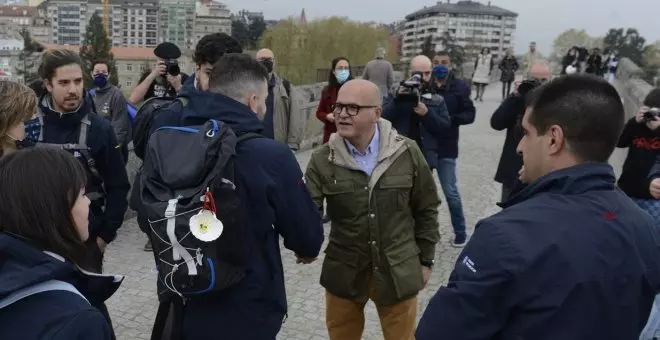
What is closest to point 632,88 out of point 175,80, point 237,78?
point 175,80

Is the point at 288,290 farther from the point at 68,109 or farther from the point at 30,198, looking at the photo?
the point at 30,198

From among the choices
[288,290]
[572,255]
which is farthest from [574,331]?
[288,290]

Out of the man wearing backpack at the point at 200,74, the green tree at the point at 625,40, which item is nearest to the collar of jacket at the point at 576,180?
the man wearing backpack at the point at 200,74

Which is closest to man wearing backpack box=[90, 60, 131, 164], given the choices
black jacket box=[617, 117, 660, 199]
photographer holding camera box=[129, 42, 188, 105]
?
photographer holding camera box=[129, 42, 188, 105]

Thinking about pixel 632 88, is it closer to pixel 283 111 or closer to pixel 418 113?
pixel 418 113

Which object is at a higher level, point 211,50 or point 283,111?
point 211,50

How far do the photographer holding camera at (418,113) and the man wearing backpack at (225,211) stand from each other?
3.08 metres

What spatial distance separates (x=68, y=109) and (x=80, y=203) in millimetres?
2183

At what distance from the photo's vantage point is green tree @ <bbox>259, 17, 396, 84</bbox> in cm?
6600

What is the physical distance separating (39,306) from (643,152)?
450 cm

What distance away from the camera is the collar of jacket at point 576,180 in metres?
1.91

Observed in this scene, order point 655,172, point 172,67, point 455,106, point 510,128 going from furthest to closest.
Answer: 1. point 455,106
2. point 510,128
3. point 172,67
4. point 655,172

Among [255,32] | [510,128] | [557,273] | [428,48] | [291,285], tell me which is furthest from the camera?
[255,32]

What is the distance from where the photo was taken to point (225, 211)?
95.7 inches
